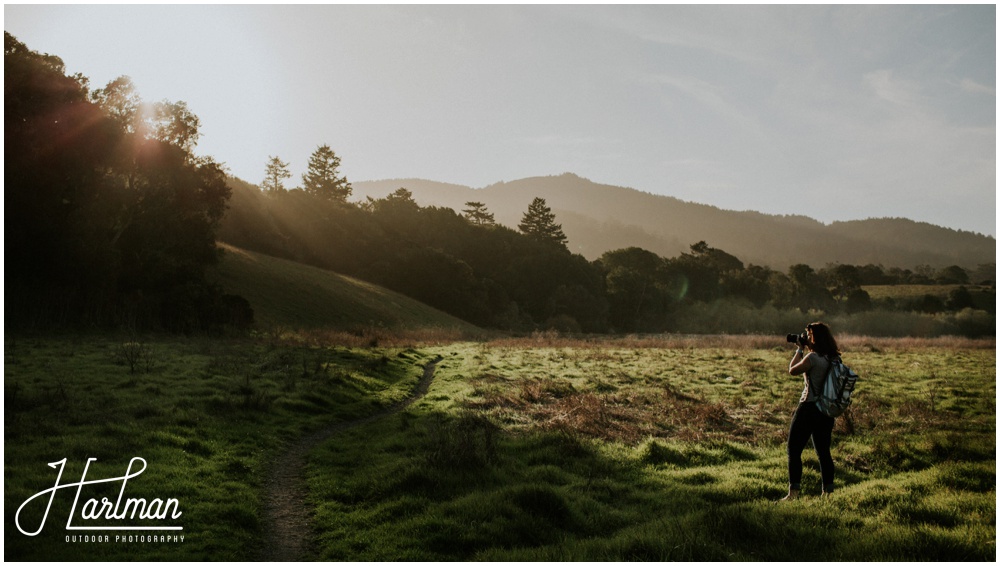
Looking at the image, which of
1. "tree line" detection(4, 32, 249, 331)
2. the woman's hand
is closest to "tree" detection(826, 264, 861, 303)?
"tree line" detection(4, 32, 249, 331)

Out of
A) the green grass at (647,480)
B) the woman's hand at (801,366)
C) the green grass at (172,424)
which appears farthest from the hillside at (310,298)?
the woman's hand at (801,366)

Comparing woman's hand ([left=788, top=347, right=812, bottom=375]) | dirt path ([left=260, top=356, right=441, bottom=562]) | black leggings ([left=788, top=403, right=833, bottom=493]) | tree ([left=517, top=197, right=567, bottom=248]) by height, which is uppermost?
tree ([left=517, top=197, right=567, bottom=248])

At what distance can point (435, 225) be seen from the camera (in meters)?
105

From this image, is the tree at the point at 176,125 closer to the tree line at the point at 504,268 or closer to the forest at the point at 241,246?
the forest at the point at 241,246

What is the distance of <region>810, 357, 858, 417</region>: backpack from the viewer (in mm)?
8945

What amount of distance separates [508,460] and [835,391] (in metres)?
5.94

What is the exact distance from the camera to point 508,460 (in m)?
11.4

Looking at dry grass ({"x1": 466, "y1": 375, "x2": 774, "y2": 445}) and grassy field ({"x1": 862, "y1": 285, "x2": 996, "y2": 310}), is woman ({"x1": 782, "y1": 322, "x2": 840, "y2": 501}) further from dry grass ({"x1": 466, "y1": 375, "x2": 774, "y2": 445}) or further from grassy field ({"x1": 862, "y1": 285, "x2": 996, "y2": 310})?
grassy field ({"x1": 862, "y1": 285, "x2": 996, "y2": 310})

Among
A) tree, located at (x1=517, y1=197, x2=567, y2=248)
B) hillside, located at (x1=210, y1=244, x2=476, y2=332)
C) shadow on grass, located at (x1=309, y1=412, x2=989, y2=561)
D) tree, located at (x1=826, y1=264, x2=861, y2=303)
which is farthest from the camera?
tree, located at (x1=826, y1=264, x2=861, y2=303)

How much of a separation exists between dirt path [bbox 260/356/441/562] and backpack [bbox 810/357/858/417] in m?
8.03

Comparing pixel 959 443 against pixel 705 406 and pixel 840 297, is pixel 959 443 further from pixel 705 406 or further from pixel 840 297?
pixel 840 297

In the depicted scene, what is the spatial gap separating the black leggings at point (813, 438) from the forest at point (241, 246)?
34301 mm

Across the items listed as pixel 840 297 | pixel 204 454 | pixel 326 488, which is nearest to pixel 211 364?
pixel 204 454

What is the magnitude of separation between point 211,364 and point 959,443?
2281 centimetres
